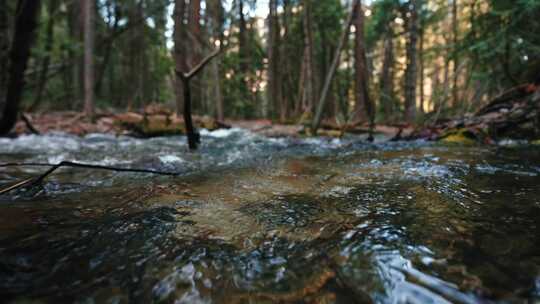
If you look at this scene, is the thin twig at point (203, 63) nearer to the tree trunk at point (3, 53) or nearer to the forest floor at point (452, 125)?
the tree trunk at point (3, 53)

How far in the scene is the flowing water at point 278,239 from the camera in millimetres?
1269

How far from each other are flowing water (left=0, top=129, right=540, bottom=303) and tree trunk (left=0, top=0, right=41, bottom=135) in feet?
8.20

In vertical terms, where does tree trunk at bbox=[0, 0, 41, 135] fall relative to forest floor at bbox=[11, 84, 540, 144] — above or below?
above

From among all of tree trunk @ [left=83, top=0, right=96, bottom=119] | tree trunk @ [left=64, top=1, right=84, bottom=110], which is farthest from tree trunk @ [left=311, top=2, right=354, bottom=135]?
tree trunk @ [left=64, top=1, right=84, bottom=110]

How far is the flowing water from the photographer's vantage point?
1.27 m

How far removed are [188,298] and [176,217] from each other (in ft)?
2.93

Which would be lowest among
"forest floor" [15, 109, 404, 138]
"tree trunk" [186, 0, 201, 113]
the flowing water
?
the flowing water

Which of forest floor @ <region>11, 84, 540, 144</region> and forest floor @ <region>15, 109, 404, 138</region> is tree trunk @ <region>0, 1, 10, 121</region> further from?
forest floor @ <region>15, 109, 404, 138</region>

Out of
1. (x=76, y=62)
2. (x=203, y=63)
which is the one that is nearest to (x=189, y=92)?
(x=203, y=63)

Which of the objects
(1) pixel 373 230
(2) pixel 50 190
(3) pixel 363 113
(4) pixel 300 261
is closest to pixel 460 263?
(1) pixel 373 230

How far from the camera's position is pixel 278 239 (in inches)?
67.9

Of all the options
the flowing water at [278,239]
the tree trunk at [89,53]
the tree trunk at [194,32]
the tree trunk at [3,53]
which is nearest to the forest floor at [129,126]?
the tree trunk at [89,53]

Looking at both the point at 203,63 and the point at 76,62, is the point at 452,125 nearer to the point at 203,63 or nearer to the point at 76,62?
the point at 203,63

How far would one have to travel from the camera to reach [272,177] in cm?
334
